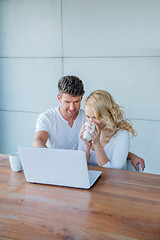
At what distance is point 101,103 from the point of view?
2.11m

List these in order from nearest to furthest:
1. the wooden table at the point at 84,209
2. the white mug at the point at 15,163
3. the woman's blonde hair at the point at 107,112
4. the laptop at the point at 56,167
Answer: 1. the wooden table at the point at 84,209
2. the laptop at the point at 56,167
3. the white mug at the point at 15,163
4. the woman's blonde hair at the point at 107,112

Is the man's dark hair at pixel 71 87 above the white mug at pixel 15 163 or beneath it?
above

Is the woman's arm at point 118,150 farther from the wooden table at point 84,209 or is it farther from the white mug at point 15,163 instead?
the white mug at point 15,163

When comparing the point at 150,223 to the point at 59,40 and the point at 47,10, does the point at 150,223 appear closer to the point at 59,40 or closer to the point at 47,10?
the point at 59,40

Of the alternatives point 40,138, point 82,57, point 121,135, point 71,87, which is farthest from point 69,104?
point 82,57

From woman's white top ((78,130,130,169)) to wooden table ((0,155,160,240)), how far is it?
0.33 m

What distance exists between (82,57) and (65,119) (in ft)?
4.17

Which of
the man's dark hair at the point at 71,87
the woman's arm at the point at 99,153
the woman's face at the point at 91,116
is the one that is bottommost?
the woman's arm at the point at 99,153

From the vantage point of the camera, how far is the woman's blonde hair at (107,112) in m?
2.10

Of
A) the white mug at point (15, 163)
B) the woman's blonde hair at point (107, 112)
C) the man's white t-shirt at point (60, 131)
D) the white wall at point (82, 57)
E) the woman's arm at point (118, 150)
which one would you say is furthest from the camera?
the white wall at point (82, 57)

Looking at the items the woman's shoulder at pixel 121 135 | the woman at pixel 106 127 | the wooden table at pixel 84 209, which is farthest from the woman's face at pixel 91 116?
the wooden table at pixel 84 209

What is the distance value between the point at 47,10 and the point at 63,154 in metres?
2.73

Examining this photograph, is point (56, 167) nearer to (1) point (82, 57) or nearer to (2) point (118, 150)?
(2) point (118, 150)

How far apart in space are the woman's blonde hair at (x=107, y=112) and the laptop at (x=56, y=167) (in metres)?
0.63
